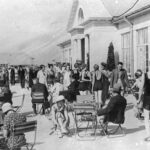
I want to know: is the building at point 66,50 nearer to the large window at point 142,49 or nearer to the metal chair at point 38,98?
the large window at point 142,49

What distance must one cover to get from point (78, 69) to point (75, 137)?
7670mm

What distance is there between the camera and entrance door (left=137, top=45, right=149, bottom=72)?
A: 1984 centimetres

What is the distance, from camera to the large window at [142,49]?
19.8 meters

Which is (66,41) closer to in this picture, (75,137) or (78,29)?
(78,29)

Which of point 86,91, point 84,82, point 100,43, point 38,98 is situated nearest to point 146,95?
point 38,98

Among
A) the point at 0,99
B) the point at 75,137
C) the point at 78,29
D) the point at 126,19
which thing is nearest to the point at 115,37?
the point at 126,19

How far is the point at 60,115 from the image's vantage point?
9.08 m

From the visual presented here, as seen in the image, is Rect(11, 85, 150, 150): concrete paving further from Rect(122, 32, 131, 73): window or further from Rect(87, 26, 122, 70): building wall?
Rect(87, 26, 122, 70): building wall

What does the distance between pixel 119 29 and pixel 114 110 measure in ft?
51.9

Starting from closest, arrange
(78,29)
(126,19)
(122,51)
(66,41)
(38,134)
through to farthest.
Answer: (38,134) → (126,19) → (122,51) → (78,29) → (66,41)

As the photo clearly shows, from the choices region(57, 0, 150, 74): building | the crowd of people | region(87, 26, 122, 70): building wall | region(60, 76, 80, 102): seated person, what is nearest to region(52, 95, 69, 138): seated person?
the crowd of people

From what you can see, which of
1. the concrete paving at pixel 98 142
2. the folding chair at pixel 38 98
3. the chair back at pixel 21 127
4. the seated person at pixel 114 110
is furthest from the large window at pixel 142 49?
the chair back at pixel 21 127

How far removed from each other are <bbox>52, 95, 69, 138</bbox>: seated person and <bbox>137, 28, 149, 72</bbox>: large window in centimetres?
1133

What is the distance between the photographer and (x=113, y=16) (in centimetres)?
2398
